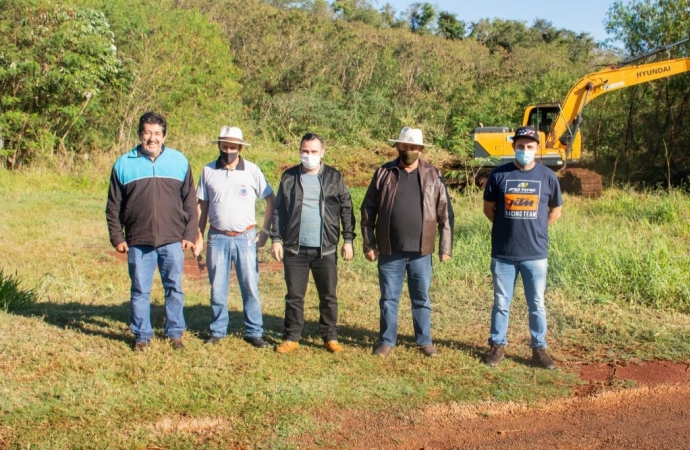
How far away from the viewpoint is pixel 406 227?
5.52 m

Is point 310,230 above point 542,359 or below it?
above

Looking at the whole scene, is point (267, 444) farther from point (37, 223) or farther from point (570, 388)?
point (37, 223)

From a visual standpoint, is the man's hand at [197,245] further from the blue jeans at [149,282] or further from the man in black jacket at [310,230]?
the man in black jacket at [310,230]

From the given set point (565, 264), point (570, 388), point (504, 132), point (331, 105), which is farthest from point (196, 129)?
point (570, 388)

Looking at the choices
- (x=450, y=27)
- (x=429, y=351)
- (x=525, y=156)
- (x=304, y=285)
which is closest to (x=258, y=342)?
(x=304, y=285)

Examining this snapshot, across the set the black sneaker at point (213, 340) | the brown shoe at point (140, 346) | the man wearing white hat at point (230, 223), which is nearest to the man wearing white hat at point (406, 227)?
the man wearing white hat at point (230, 223)

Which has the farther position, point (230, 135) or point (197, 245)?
point (197, 245)

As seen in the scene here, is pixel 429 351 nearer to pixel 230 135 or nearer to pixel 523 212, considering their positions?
pixel 523 212

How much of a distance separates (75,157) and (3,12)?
11.8 feet

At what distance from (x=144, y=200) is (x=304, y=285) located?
143cm

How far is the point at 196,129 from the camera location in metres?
19.7

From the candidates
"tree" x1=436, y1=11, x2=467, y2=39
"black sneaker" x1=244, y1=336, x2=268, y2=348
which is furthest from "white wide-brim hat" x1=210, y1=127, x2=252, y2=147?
"tree" x1=436, y1=11, x2=467, y2=39

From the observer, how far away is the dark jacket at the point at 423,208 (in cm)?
555

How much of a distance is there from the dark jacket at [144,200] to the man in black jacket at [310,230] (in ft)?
2.69
